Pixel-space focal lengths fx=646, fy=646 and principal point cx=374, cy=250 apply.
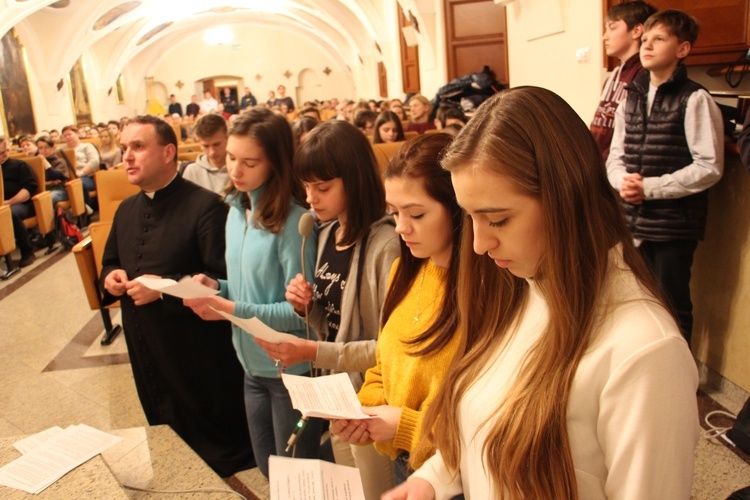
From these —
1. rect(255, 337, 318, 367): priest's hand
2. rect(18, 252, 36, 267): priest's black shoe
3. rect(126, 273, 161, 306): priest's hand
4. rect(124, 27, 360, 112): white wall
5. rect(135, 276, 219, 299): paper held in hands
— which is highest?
rect(124, 27, 360, 112): white wall

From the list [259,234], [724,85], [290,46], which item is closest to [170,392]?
[259,234]

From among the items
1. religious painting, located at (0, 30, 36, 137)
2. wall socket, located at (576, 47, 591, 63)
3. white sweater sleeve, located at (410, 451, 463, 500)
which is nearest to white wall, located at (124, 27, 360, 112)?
religious painting, located at (0, 30, 36, 137)

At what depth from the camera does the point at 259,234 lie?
2328 millimetres

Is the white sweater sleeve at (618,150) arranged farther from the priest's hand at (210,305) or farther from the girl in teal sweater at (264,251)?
the priest's hand at (210,305)

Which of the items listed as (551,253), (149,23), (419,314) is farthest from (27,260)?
(149,23)

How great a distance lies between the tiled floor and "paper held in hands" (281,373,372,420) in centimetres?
141

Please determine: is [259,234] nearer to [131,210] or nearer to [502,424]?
[131,210]

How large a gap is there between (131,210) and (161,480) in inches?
52.9

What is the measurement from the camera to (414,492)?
1.29m

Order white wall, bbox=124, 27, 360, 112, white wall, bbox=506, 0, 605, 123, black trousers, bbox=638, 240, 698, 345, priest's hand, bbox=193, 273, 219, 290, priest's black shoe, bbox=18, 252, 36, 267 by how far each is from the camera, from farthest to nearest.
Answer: white wall, bbox=124, 27, 360, 112 < priest's black shoe, bbox=18, 252, 36, 267 < white wall, bbox=506, 0, 605, 123 < black trousers, bbox=638, 240, 698, 345 < priest's hand, bbox=193, 273, 219, 290

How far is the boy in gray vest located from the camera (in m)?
2.75

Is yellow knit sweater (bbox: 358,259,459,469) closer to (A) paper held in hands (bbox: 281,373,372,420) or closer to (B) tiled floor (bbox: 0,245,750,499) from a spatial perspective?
(A) paper held in hands (bbox: 281,373,372,420)

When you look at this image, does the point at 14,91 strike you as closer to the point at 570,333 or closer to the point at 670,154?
the point at 670,154

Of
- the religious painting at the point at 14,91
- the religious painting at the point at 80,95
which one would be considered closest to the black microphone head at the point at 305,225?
the religious painting at the point at 14,91
